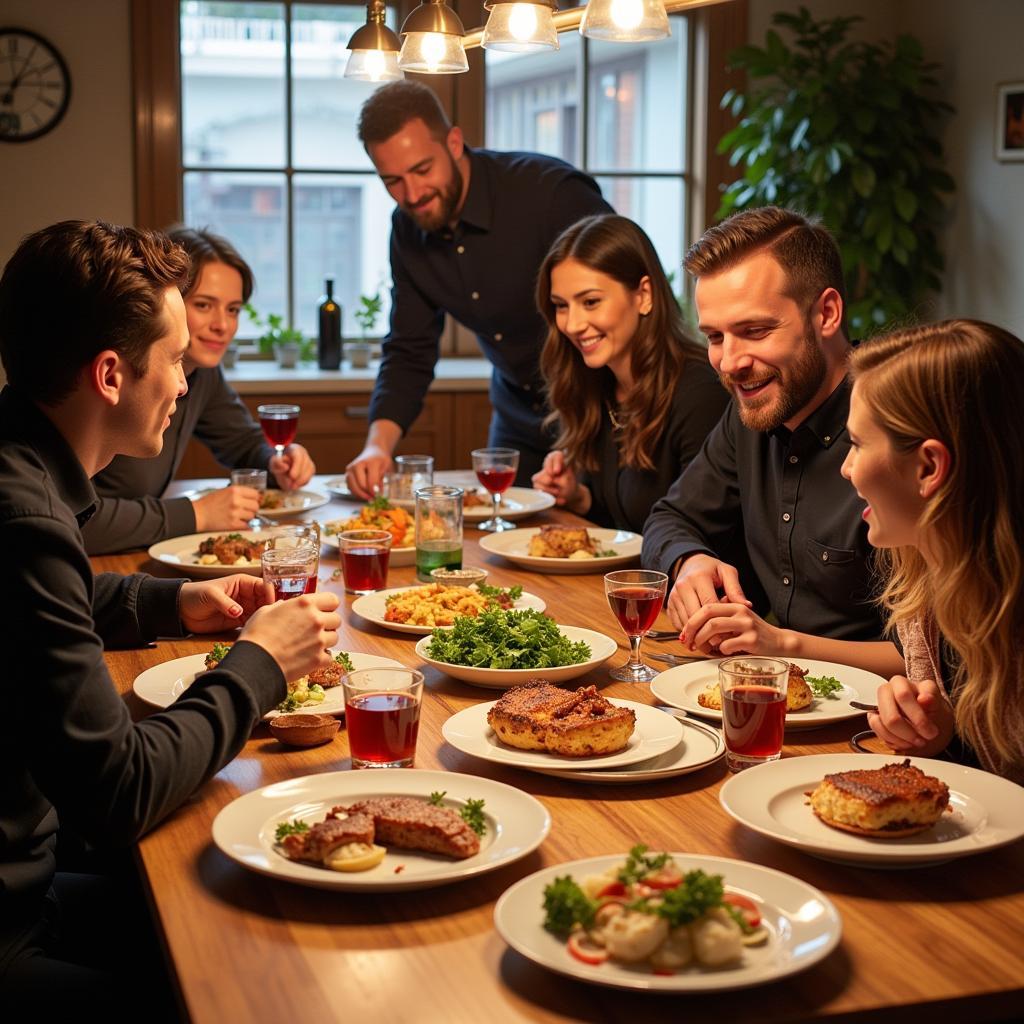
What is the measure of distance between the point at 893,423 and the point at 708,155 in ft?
15.7

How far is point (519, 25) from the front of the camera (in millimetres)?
2217

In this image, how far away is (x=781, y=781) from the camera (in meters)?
1.49

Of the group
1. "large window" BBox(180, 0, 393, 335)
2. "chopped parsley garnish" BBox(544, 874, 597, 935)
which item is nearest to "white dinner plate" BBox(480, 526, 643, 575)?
"chopped parsley garnish" BBox(544, 874, 597, 935)

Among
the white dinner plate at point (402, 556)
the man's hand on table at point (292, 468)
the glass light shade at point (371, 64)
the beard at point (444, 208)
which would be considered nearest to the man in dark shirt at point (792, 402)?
the white dinner plate at point (402, 556)

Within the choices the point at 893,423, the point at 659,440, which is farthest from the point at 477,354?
the point at 893,423

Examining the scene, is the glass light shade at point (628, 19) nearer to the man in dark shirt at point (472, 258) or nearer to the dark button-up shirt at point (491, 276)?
the man in dark shirt at point (472, 258)

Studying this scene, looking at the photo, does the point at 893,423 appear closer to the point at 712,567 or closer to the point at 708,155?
the point at 712,567

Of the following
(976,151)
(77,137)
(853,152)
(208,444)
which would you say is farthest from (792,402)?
(77,137)

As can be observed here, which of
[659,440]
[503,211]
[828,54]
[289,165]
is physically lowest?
[659,440]

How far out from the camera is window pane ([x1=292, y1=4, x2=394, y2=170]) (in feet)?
18.8

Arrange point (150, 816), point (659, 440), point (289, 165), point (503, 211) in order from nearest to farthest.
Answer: point (150, 816)
point (659, 440)
point (503, 211)
point (289, 165)

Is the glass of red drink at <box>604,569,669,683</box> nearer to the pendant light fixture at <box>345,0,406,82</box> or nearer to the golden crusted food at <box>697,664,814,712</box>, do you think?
the golden crusted food at <box>697,664,814,712</box>

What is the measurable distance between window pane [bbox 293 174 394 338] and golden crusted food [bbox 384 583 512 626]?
3.96m

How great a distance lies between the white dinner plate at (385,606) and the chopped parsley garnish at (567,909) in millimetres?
979
